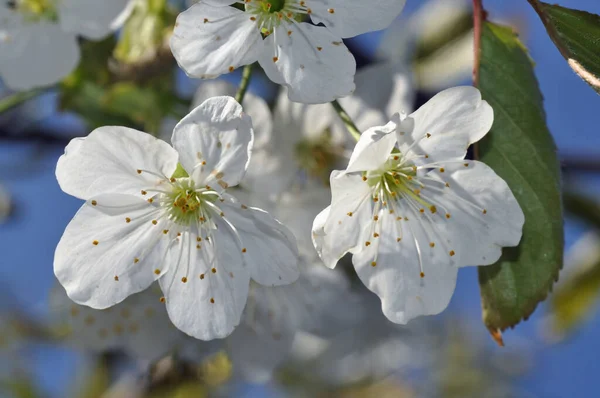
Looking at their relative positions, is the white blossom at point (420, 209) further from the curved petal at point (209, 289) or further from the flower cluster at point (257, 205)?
the curved petal at point (209, 289)

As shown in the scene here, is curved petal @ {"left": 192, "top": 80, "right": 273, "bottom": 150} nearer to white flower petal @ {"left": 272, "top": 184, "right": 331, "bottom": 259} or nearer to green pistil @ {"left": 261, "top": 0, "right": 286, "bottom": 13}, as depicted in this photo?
white flower petal @ {"left": 272, "top": 184, "right": 331, "bottom": 259}

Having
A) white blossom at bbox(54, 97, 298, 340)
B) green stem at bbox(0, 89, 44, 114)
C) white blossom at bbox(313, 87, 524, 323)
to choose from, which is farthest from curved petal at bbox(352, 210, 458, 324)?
green stem at bbox(0, 89, 44, 114)

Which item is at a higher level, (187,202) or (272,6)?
(272,6)

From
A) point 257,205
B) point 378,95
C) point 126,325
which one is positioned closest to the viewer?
point 257,205

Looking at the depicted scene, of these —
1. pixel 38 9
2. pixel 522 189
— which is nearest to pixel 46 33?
pixel 38 9

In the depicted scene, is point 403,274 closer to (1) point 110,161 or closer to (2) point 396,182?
(2) point 396,182

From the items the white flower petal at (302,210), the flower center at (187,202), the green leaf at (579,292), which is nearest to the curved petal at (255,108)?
the white flower petal at (302,210)
